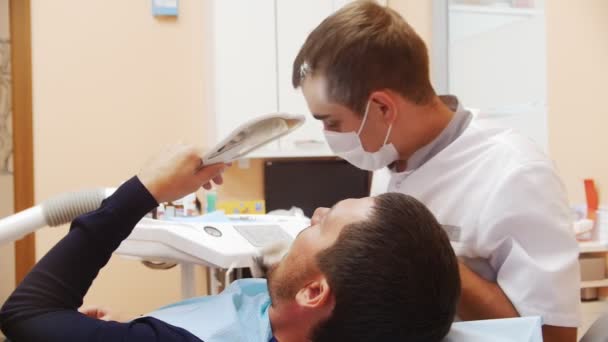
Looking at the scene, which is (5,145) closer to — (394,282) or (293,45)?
(293,45)

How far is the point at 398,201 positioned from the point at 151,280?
8.12ft

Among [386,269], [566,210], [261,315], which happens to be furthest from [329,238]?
[566,210]

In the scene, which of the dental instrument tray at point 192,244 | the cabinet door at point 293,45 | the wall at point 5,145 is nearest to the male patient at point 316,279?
the dental instrument tray at point 192,244

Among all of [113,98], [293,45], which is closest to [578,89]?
[293,45]

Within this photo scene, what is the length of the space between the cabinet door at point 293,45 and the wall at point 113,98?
1.52 ft

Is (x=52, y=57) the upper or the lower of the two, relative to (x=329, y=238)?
upper

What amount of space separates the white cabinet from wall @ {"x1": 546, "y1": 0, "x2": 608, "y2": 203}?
1.19m

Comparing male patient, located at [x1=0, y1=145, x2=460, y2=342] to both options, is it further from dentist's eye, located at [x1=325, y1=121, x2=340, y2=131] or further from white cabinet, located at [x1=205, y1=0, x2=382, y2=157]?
white cabinet, located at [x1=205, y1=0, x2=382, y2=157]

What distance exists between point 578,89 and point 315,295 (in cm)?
223

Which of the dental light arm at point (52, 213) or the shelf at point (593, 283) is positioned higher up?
the dental light arm at point (52, 213)

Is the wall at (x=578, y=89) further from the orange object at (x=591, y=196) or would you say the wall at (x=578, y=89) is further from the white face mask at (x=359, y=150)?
the white face mask at (x=359, y=150)

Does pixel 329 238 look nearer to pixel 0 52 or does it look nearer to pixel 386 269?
pixel 386 269

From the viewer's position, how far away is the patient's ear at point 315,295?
1017 millimetres

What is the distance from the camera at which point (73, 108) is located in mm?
3139
